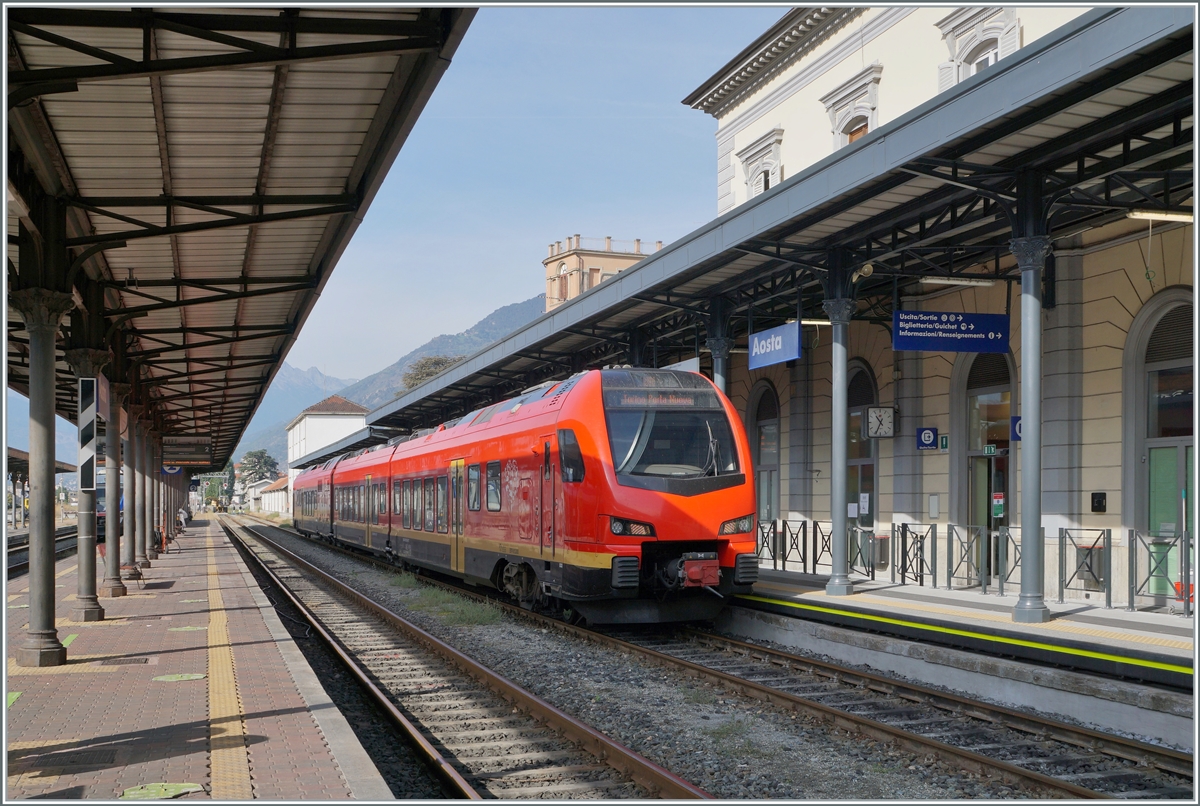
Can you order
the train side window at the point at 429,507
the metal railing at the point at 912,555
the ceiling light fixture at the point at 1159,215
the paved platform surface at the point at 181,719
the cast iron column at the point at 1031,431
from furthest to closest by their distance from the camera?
the train side window at the point at 429,507 → the metal railing at the point at 912,555 → the ceiling light fixture at the point at 1159,215 → the cast iron column at the point at 1031,431 → the paved platform surface at the point at 181,719

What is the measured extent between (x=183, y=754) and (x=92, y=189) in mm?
6981

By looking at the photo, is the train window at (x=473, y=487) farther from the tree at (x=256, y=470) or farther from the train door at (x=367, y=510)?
the tree at (x=256, y=470)

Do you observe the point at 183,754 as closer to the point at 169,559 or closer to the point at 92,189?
the point at 92,189

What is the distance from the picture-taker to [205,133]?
988cm

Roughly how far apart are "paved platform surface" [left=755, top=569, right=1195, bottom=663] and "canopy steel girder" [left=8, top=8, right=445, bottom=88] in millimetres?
7458

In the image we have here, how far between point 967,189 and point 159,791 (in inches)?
384

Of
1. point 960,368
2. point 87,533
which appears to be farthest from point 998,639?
point 87,533

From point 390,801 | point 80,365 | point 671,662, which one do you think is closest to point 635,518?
point 671,662

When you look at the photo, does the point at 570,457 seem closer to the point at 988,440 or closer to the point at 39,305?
the point at 39,305

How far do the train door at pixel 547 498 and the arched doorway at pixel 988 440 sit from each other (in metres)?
7.55

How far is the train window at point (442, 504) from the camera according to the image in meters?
18.7

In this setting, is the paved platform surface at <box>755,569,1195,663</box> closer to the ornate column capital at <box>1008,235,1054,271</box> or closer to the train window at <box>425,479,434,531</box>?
the ornate column capital at <box>1008,235,1054,271</box>

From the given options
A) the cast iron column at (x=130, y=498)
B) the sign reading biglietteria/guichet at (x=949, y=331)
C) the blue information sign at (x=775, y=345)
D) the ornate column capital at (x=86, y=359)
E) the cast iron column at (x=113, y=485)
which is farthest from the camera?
the cast iron column at (x=130, y=498)

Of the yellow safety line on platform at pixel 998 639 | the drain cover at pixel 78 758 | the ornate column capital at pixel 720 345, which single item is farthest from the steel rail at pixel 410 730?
the ornate column capital at pixel 720 345
